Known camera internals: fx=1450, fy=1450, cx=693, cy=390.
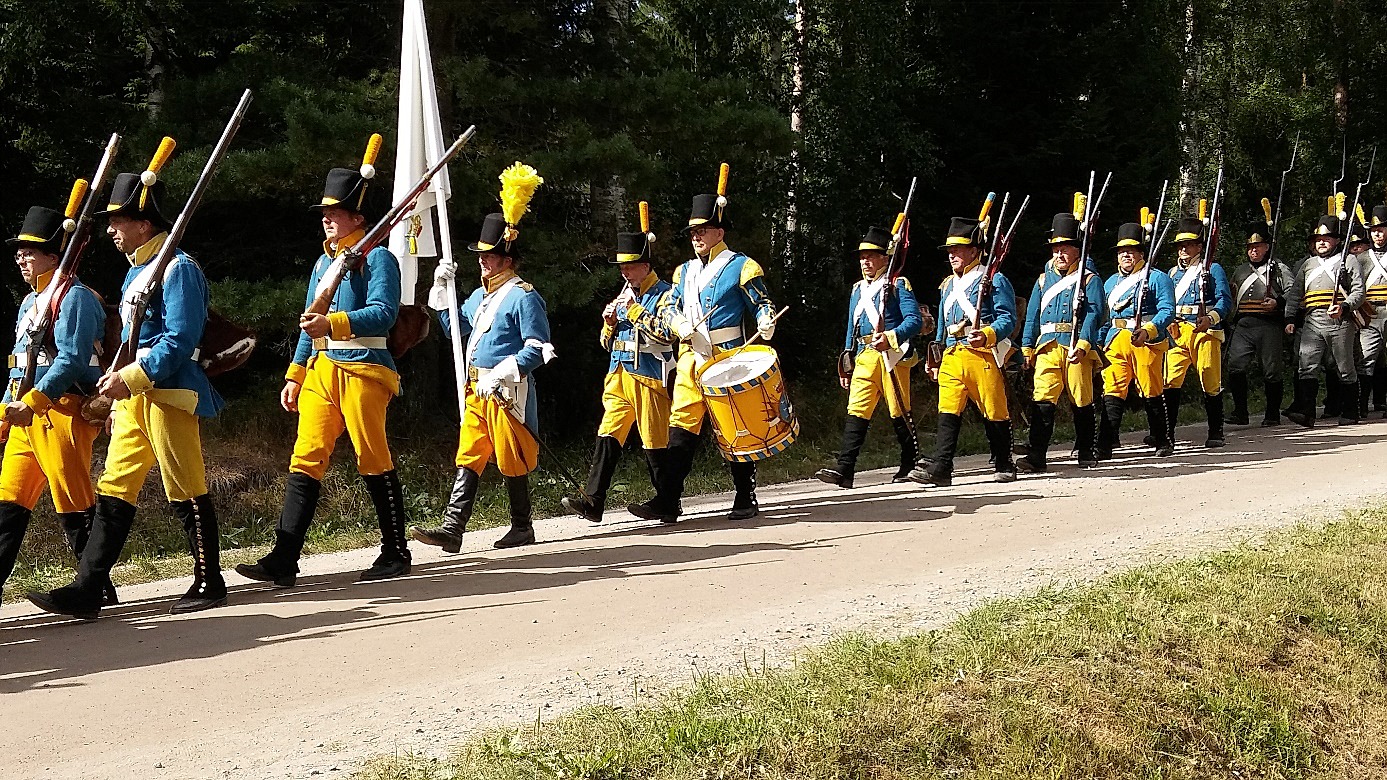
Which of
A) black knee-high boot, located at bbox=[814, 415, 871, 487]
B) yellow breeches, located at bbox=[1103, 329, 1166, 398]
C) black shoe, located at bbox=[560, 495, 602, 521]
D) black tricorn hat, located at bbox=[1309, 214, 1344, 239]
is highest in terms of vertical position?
black tricorn hat, located at bbox=[1309, 214, 1344, 239]

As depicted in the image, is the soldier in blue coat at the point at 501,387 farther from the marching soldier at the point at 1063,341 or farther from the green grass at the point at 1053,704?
the marching soldier at the point at 1063,341

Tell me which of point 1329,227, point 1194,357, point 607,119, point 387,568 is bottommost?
point 387,568

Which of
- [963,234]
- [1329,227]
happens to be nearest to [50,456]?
[963,234]

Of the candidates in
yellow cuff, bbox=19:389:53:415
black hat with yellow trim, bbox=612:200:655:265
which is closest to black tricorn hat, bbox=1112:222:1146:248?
black hat with yellow trim, bbox=612:200:655:265

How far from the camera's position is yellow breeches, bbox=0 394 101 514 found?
23.0 feet

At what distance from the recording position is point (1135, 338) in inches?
502

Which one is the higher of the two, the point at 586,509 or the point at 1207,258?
the point at 1207,258

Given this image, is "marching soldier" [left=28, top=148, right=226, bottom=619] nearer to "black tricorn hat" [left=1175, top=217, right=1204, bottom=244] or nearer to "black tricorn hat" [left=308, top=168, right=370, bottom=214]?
"black tricorn hat" [left=308, top=168, right=370, bottom=214]

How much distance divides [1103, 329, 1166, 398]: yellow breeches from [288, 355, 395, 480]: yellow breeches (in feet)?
24.6

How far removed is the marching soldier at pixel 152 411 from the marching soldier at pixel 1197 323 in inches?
382

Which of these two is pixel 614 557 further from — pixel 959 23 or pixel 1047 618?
pixel 959 23

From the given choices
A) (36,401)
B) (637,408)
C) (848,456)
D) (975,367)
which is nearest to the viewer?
(36,401)

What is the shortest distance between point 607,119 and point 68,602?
823 cm

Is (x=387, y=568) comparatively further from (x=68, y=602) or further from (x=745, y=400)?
(x=745, y=400)
